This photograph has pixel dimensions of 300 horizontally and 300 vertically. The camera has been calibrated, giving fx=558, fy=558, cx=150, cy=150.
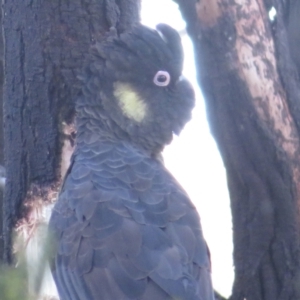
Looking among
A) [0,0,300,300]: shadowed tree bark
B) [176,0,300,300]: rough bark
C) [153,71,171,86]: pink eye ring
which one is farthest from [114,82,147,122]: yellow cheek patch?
[176,0,300,300]: rough bark

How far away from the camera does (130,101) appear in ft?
10.0

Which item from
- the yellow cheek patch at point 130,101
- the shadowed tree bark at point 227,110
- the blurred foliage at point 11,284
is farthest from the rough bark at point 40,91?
the blurred foliage at point 11,284

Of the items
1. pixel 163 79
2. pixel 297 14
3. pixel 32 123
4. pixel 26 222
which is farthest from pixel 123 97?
pixel 297 14

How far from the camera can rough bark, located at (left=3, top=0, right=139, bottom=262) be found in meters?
2.88

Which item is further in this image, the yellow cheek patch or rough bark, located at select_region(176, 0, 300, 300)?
the yellow cheek patch

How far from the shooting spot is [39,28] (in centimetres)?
292

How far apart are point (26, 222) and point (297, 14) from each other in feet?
Result: 5.97

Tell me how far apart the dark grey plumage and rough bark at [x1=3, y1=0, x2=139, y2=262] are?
10 cm

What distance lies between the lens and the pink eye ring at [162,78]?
3059mm

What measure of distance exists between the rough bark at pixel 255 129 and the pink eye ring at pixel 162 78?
188 mm

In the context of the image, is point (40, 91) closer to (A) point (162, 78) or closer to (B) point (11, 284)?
(A) point (162, 78)

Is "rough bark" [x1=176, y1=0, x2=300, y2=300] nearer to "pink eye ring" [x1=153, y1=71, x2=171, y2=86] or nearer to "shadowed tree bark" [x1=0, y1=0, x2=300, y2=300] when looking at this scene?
"shadowed tree bark" [x1=0, y1=0, x2=300, y2=300]

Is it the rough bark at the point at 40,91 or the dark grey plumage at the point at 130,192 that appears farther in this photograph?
the rough bark at the point at 40,91

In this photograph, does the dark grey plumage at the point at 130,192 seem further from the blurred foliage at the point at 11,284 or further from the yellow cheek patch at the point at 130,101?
the blurred foliage at the point at 11,284
